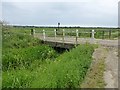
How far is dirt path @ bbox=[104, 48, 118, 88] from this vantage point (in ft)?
41.1

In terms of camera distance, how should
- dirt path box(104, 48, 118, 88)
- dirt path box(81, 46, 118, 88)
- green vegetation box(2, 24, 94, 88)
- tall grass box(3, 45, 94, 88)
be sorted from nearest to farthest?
tall grass box(3, 45, 94, 88)
green vegetation box(2, 24, 94, 88)
dirt path box(81, 46, 118, 88)
dirt path box(104, 48, 118, 88)

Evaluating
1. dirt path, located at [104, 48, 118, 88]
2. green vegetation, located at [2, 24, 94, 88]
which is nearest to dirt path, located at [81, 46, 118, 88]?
dirt path, located at [104, 48, 118, 88]

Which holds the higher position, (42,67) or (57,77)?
(57,77)

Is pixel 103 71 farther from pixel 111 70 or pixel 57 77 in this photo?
pixel 57 77

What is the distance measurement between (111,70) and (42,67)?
12.3ft

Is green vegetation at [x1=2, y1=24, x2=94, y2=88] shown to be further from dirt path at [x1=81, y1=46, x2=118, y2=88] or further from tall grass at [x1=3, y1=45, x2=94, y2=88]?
dirt path at [x1=81, y1=46, x2=118, y2=88]

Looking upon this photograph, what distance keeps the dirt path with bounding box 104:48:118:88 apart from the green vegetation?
0.84m

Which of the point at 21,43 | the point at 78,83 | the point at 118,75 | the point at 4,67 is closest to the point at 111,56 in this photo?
the point at 118,75

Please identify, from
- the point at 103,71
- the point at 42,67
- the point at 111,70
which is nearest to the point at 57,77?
the point at 103,71

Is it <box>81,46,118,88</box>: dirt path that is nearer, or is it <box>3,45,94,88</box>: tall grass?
<box>3,45,94,88</box>: tall grass

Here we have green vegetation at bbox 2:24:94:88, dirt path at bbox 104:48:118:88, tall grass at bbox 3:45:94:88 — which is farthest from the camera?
dirt path at bbox 104:48:118:88

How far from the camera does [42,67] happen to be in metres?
16.4

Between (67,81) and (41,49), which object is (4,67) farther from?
(67,81)

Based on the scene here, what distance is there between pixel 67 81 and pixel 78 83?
20.9 inches
